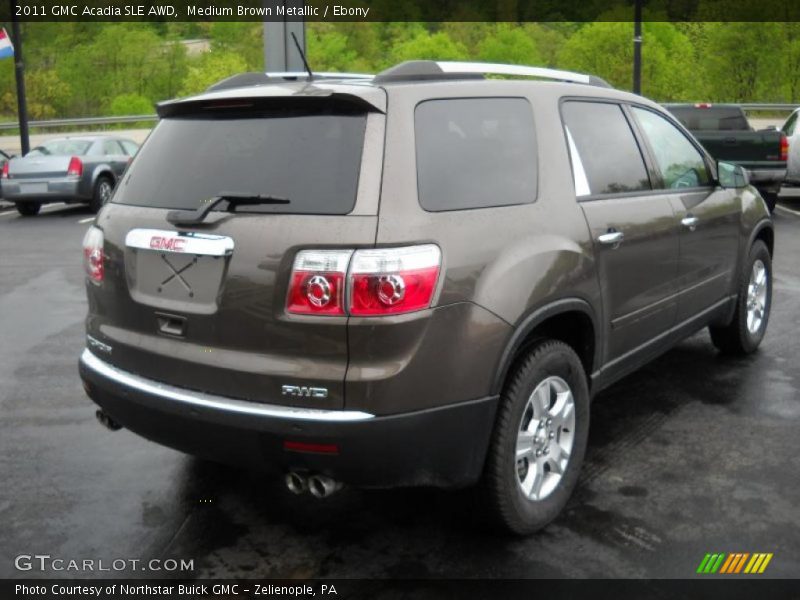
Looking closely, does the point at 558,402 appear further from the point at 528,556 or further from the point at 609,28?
the point at 609,28

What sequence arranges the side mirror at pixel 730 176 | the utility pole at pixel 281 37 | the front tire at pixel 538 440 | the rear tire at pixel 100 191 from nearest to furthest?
the front tire at pixel 538 440, the side mirror at pixel 730 176, the utility pole at pixel 281 37, the rear tire at pixel 100 191

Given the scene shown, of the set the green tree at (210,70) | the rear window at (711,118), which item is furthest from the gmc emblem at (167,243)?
the green tree at (210,70)

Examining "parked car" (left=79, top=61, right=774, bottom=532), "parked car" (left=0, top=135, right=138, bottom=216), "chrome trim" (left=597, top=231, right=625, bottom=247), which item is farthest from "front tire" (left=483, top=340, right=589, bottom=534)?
"parked car" (left=0, top=135, right=138, bottom=216)

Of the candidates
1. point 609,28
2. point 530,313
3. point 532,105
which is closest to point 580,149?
point 532,105

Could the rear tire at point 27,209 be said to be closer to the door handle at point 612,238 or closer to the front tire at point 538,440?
the door handle at point 612,238

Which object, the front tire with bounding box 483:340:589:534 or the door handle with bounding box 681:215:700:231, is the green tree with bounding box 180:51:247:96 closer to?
the door handle with bounding box 681:215:700:231

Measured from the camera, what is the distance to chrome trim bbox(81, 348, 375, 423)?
9.75 feet

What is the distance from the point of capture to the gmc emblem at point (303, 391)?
2.98 m

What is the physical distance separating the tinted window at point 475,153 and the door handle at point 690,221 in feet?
4.55

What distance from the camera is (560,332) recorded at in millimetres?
3891

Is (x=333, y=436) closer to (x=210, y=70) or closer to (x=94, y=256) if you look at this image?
(x=94, y=256)

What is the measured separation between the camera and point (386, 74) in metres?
3.48

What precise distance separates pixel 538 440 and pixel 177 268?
1548 mm

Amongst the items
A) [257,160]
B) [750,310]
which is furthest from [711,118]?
[257,160]
